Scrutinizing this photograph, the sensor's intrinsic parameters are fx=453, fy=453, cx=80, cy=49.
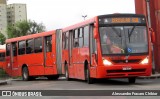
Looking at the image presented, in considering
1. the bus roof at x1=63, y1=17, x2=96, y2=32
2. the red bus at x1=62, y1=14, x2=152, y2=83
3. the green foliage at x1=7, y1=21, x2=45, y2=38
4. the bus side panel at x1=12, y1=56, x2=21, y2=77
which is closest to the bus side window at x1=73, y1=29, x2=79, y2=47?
the bus roof at x1=63, y1=17, x2=96, y2=32

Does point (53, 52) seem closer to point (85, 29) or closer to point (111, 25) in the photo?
point (85, 29)

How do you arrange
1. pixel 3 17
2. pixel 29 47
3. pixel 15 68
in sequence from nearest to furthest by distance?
pixel 29 47, pixel 15 68, pixel 3 17

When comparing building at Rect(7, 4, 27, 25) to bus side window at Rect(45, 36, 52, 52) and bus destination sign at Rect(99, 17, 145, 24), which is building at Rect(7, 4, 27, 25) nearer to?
bus side window at Rect(45, 36, 52, 52)

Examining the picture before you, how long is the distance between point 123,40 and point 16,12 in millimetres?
155400

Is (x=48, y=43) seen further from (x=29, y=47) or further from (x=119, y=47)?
(x=119, y=47)

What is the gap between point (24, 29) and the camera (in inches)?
4811

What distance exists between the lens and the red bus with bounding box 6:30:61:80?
27031mm

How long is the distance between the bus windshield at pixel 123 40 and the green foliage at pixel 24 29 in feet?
335

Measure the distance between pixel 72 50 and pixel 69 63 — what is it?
110 centimetres

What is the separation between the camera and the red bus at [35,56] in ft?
88.7

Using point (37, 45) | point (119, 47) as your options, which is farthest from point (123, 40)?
point (37, 45)

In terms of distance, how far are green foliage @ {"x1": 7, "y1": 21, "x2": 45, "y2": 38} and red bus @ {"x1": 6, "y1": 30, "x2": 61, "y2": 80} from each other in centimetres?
8888

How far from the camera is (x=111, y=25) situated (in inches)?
772

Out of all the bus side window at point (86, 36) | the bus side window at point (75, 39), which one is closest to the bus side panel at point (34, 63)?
the bus side window at point (75, 39)
